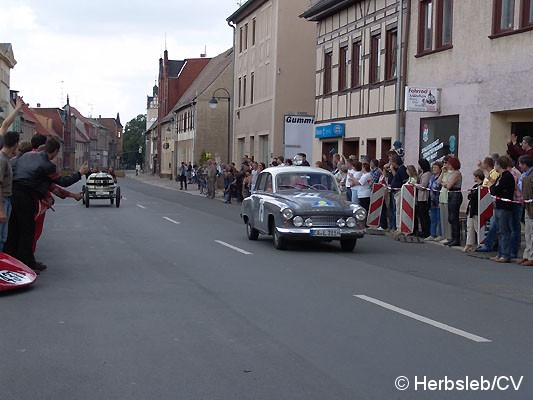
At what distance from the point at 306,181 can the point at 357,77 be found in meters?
15.1

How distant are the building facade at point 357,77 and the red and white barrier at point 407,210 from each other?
7.71 m

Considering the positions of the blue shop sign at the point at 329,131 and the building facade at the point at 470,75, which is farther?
the blue shop sign at the point at 329,131

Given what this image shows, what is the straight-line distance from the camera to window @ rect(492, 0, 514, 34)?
2095cm

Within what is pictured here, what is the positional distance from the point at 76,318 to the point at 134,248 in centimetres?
706

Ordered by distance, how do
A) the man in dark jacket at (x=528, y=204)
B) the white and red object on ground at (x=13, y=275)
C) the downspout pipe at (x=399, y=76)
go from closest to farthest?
the white and red object on ground at (x=13, y=275), the man in dark jacket at (x=528, y=204), the downspout pipe at (x=399, y=76)

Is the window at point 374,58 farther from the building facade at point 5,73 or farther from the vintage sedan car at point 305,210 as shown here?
the building facade at point 5,73

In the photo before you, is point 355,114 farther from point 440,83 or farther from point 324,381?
point 324,381

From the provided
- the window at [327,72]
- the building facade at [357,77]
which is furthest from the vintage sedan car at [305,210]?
the window at [327,72]

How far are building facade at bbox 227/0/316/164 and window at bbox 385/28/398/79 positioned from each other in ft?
42.6

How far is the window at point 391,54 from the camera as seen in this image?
27875mm

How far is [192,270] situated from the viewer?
41.0 ft

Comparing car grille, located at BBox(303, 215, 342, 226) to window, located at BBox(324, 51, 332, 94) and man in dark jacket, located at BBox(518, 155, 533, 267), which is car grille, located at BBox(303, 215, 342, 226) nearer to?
man in dark jacket, located at BBox(518, 155, 533, 267)

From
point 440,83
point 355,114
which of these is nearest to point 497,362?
point 440,83

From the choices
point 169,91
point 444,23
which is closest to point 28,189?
point 444,23
